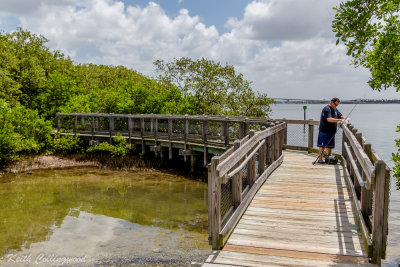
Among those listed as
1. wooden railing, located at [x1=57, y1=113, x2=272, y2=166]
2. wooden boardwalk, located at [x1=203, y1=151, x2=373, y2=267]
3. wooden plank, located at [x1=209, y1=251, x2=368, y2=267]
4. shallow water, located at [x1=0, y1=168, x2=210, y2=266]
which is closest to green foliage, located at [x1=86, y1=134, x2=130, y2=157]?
wooden railing, located at [x1=57, y1=113, x2=272, y2=166]

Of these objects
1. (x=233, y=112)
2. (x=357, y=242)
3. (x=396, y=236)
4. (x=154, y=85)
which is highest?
(x=154, y=85)

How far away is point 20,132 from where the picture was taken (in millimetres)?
24719

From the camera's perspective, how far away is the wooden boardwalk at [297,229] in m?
5.54

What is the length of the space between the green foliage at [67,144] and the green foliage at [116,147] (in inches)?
78.2

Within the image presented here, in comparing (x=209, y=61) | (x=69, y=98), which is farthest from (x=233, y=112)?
(x=69, y=98)

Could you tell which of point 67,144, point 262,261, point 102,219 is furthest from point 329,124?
point 67,144

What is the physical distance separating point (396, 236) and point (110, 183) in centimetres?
1299

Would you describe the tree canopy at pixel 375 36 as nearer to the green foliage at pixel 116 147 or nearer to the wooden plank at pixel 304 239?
the wooden plank at pixel 304 239

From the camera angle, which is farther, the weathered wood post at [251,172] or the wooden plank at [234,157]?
the weathered wood post at [251,172]

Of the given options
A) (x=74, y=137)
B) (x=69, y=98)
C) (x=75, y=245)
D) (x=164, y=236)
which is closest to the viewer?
(x=75, y=245)

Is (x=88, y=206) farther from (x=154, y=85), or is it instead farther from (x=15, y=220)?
(x=154, y=85)

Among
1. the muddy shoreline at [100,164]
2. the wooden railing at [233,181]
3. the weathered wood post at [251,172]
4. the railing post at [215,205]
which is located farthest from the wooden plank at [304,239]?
the muddy shoreline at [100,164]

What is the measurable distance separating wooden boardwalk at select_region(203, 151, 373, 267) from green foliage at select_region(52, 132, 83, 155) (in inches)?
749

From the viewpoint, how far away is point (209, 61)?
2800 cm
